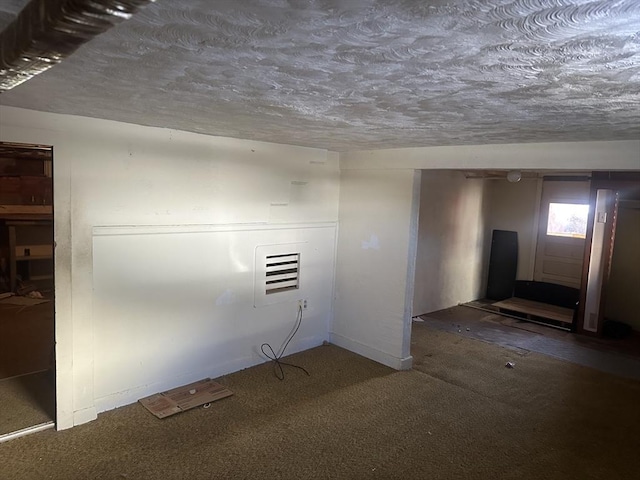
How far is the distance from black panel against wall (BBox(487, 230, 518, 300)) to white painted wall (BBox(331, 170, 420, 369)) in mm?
3338

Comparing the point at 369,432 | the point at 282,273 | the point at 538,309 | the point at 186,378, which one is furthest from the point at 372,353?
the point at 538,309

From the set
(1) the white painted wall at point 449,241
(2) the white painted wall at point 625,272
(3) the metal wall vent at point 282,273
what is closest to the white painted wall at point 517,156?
(3) the metal wall vent at point 282,273

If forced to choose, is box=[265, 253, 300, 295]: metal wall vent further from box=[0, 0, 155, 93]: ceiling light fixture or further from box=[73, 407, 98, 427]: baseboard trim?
box=[0, 0, 155, 93]: ceiling light fixture

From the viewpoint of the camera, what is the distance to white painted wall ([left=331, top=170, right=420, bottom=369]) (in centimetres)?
411

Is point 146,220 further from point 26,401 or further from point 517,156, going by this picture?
Answer: point 517,156

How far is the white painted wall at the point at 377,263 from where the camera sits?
4.11m

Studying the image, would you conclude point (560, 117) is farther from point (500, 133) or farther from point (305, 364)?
point (305, 364)

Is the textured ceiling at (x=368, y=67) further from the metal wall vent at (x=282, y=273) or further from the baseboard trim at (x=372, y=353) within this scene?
the baseboard trim at (x=372, y=353)

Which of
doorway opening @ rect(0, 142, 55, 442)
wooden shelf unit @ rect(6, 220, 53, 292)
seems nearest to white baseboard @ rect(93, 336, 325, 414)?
doorway opening @ rect(0, 142, 55, 442)

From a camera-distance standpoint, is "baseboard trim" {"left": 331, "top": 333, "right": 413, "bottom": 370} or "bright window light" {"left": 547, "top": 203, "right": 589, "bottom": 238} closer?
"baseboard trim" {"left": 331, "top": 333, "right": 413, "bottom": 370}

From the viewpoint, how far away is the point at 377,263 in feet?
14.1

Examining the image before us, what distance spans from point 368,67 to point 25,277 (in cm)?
625

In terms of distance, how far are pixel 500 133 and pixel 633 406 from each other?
2.59 meters

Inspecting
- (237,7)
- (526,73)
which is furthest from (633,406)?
(237,7)
